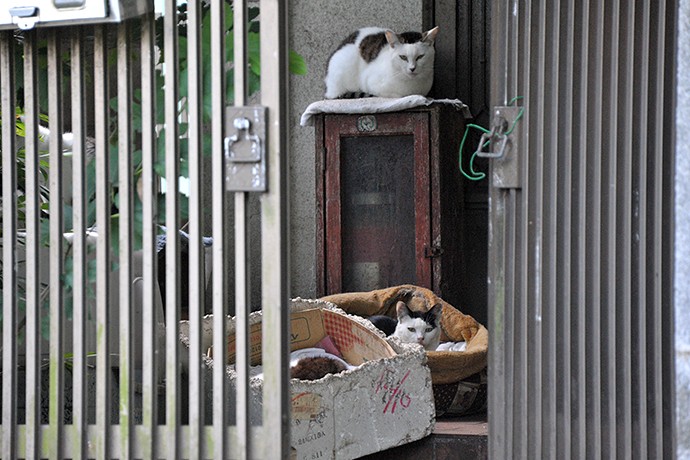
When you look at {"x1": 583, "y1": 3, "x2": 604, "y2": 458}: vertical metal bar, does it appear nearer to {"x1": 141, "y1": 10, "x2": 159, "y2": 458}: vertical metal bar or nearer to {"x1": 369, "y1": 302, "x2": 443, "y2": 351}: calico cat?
{"x1": 141, "y1": 10, "x2": 159, "y2": 458}: vertical metal bar

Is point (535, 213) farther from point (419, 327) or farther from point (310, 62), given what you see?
point (310, 62)

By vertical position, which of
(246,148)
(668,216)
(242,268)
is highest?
(246,148)

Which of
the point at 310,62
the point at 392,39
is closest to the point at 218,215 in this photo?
the point at 392,39

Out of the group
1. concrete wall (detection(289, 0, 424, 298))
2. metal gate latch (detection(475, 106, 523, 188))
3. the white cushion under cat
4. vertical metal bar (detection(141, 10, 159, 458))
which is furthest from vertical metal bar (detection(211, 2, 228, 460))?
concrete wall (detection(289, 0, 424, 298))

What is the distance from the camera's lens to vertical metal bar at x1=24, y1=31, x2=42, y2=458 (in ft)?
7.30

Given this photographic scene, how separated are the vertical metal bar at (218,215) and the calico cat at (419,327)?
7.54 feet

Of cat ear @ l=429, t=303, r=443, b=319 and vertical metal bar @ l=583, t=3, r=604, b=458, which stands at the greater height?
vertical metal bar @ l=583, t=3, r=604, b=458

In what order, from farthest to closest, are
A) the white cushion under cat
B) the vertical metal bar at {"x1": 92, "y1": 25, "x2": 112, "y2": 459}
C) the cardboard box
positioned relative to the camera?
the white cushion under cat < the cardboard box < the vertical metal bar at {"x1": 92, "y1": 25, "x2": 112, "y2": 459}

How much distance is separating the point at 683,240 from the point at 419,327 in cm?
234

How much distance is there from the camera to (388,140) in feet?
16.9

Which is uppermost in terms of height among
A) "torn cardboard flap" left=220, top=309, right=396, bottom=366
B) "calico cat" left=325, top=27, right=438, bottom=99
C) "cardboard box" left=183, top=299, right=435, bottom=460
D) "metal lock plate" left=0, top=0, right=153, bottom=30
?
"calico cat" left=325, top=27, right=438, bottom=99

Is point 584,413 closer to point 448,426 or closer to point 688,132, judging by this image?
point 688,132

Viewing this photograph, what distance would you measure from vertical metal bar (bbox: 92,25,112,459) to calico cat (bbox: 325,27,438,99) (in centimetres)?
315

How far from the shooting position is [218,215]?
85.1 inches
